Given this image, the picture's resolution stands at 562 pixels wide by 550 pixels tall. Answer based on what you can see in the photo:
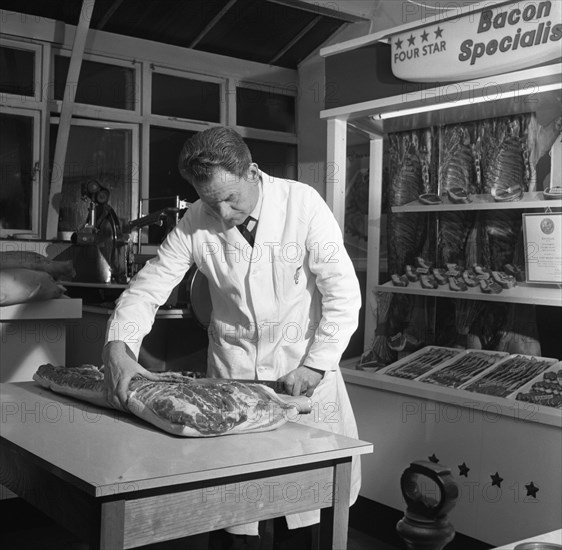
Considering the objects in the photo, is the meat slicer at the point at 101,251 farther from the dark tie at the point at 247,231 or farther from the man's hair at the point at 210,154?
the man's hair at the point at 210,154

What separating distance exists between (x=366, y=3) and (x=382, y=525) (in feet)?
11.7

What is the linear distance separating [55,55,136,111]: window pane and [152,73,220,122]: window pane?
21cm

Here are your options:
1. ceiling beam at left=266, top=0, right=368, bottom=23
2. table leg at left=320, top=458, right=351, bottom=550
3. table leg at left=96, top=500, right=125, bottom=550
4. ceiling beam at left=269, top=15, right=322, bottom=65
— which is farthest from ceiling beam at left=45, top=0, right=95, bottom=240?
table leg at left=96, top=500, right=125, bottom=550

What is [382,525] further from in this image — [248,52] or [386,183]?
[248,52]

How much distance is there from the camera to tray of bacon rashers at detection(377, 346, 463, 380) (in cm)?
333

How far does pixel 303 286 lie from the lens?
2.37 m

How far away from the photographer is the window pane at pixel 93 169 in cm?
505

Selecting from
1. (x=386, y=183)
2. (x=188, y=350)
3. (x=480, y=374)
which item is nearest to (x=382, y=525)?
(x=480, y=374)

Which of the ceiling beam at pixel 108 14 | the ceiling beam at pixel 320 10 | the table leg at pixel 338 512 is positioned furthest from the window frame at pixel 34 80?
the table leg at pixel 338 512

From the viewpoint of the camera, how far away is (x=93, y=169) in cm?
521

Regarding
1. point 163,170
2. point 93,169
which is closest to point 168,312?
point 93,169

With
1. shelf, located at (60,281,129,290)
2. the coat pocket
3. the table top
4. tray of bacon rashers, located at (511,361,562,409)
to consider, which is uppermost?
the coat pocket

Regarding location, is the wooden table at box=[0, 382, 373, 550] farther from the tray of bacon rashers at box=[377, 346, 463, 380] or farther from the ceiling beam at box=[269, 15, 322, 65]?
the ceiling beam at box=[269, 15, 322, 65]

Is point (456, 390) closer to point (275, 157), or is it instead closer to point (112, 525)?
point (112, 525)
